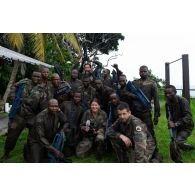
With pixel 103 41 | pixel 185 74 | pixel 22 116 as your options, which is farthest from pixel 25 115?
pixel 103 41

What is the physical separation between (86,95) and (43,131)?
5.31 ft

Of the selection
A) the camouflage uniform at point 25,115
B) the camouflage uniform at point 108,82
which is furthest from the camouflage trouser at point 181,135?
the camouflage uniform at point 25,115

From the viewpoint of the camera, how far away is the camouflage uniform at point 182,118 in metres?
6.54

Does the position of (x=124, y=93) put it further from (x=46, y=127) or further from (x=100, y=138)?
(x=46, y=127)

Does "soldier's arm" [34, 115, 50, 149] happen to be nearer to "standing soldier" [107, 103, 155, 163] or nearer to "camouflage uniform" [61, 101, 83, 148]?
"camouflage uniform" [61, 101, 83, 148]

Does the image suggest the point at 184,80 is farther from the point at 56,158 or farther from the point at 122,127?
the point at 56,158

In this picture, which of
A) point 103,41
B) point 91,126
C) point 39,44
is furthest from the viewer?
point 103,41

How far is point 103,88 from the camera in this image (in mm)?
7504

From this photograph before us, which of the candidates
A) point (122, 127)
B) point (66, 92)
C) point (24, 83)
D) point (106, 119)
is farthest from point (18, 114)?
point (122, 127)

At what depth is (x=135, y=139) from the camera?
543 centimetres

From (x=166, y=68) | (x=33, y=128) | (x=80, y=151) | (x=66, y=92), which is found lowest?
(x=80, y=151)

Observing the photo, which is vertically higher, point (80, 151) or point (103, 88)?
point (103, 88)

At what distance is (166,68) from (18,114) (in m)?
6.03

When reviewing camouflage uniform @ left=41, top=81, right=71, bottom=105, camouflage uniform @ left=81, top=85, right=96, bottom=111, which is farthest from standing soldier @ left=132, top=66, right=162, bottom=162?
camouflage uniform @ left=41, top=81, right=71, bottom=105
